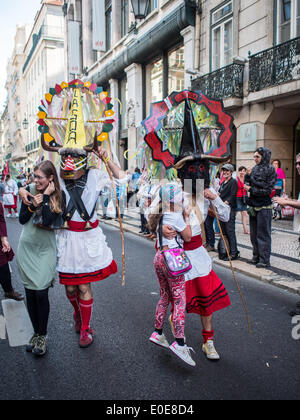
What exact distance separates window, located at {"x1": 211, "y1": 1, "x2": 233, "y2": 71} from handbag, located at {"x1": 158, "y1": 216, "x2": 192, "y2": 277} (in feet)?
39.0

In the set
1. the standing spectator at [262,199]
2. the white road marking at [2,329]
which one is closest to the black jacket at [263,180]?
the standing spectator at [262,199]

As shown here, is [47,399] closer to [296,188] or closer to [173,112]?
[173,112]

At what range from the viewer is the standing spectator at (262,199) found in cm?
625

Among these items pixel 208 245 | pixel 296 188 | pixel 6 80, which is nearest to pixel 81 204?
pixel 208 245

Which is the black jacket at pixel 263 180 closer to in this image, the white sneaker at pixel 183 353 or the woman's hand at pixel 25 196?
the white sneaker at pixel 183 353

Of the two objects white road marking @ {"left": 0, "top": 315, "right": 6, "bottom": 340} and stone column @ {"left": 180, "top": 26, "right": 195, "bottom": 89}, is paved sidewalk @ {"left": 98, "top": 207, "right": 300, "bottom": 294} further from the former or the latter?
stone column @ {"left": 180, "top": 26, "right": 195, "bottom": 89}

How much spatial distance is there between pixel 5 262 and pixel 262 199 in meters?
4.17

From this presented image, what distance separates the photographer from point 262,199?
6387mm

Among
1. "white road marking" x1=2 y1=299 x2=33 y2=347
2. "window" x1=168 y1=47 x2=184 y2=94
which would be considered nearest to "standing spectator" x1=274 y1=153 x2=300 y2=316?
"white road marking" x1=2 y1=299 x2=33 y2=347

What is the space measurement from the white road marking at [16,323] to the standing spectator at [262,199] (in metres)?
3.85

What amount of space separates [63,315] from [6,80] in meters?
104

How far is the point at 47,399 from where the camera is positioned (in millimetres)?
2752

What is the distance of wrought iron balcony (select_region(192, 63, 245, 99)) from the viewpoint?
1245 cm

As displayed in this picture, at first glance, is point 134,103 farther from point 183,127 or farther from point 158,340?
point 158,340
